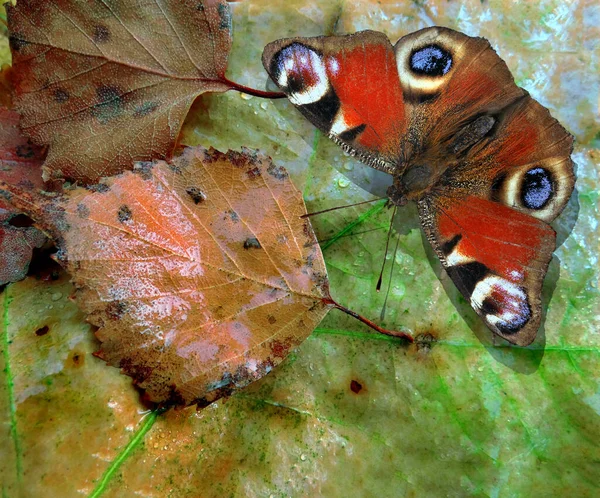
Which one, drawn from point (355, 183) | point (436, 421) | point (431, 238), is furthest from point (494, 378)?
point (355, 183)

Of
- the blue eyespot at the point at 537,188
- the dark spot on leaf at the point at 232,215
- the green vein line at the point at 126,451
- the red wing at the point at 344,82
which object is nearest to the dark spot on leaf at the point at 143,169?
the dark spot on leaf at the point at 232,215

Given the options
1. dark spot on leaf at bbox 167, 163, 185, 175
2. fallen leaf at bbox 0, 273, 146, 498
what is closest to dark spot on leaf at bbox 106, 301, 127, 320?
fallen leaf at bbox 0, 273, 146, 498

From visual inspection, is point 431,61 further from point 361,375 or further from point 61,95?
point 61,95

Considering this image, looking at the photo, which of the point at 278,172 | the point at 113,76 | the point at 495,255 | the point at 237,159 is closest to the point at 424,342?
the point at 495,255

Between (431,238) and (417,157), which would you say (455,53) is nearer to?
(417,157)

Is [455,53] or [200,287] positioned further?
[455,53]

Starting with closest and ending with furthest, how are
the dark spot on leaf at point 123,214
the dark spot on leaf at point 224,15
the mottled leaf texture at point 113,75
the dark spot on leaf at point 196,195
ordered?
the dark spot on leaf at point 123,214
the dark spot on leaf at point 196,195
the mottled leaf texture at point 113,75
the dark spot on leaf at point 224,15

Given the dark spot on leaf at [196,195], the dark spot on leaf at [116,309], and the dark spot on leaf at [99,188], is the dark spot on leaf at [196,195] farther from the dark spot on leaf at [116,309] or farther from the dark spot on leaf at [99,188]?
the dark spot on leaf at [116,309]

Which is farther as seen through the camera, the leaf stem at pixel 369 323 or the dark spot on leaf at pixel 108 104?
the dark spot on leaf at pixel 108 104
